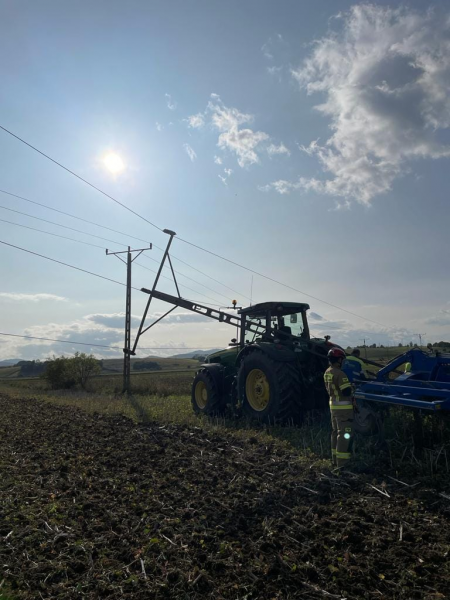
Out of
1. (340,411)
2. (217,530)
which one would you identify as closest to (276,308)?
(340,411)

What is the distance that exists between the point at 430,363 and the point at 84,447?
6081 mm

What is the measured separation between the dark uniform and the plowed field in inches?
15.1

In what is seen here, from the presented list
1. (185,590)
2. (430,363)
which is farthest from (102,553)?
(430,363)

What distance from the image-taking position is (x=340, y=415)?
632cm

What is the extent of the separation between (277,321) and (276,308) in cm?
36

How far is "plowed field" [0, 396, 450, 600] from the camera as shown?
3.33 m

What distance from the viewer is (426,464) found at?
552cm

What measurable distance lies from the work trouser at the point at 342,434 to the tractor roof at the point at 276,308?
158 inches

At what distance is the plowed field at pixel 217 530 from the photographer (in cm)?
333

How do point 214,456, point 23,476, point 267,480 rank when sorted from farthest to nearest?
point 214,456, point 23,476, point 267,480

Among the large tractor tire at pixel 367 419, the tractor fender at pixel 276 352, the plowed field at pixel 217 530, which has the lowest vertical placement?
the plowed field at pixel 217 530

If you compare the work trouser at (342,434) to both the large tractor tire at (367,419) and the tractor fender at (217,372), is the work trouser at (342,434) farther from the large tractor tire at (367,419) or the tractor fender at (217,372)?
the tractor fender at (217,372)

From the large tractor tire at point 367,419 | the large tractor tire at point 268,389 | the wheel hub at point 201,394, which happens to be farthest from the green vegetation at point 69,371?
the large tractor tire at point 367,419

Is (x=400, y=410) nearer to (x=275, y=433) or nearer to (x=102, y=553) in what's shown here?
(x=275, y=433)
